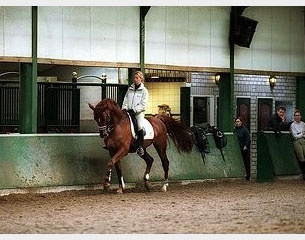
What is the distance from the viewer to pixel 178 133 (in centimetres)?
1495

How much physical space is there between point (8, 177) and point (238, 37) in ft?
20.4

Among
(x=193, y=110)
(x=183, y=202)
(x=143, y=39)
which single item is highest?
(x=143, y=39)

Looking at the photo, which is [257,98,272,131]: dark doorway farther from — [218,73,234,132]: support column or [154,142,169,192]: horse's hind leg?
[154,142,169,192]: horse's hind leg

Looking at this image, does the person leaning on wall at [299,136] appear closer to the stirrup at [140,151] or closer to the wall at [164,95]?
the wall at [164,95]

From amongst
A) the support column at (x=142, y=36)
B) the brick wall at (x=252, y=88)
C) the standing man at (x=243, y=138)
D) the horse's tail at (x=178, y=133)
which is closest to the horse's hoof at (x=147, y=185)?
the horse's tail at (x=178, y=133)

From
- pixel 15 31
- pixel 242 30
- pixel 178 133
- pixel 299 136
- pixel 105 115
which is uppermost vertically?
pixel 242 30

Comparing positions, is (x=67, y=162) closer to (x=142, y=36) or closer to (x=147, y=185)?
(x=147, y=185)

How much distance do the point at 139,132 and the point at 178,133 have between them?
1377mm

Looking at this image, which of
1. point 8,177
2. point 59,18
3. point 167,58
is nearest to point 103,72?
point 167,58

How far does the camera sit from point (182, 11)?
53.3 feet

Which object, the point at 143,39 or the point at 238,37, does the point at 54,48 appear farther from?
the point at 238,37

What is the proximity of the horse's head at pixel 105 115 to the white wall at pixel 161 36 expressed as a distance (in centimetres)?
172

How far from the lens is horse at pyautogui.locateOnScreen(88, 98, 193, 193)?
1326 centimetres

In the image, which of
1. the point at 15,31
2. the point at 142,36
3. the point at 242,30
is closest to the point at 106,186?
the point at 15,31
